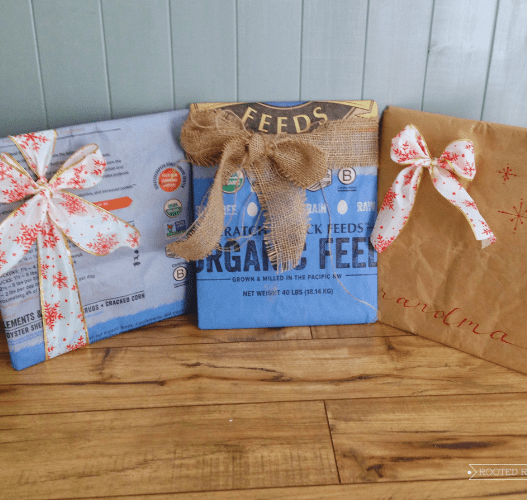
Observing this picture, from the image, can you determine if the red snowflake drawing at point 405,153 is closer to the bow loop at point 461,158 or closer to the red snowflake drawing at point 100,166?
the bow loop at point 461,158

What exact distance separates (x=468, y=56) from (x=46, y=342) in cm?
91

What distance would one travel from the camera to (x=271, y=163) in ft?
2.81

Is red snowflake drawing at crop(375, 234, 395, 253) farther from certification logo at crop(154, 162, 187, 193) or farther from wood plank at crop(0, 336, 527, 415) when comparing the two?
certification logo at crop(154, 162, 187, 193)

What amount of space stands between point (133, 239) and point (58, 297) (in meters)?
0.16

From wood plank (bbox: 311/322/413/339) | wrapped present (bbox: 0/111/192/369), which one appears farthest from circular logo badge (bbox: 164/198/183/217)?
wood plank (bbox: 311/322/413/339)

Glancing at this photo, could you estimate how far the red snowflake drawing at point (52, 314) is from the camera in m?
0.83

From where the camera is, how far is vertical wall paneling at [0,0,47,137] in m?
0.83

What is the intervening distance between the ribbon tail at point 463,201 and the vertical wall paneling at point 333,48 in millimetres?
237

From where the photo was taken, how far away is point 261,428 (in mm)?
703

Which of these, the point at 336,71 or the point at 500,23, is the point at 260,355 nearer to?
the point at 336,71

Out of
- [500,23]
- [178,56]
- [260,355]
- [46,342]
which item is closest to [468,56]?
[500,23]

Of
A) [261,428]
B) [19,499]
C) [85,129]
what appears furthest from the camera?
[85,129]

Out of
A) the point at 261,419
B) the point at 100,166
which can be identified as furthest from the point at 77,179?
the point at 261,419

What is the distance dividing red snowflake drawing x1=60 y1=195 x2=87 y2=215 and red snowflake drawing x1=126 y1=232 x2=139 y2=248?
9 cm
